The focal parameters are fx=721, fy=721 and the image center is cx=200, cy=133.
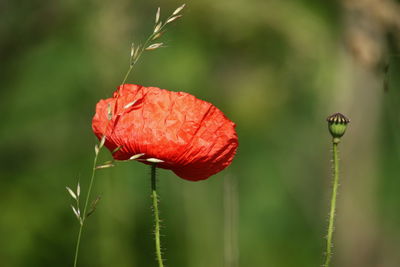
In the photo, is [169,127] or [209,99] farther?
[209,99]

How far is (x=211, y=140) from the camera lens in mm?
1164

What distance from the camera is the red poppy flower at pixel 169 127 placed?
1.14 meters

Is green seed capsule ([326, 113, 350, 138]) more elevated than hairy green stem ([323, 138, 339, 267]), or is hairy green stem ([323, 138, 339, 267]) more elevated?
green seed capsule ([326, 113, 350, 138])

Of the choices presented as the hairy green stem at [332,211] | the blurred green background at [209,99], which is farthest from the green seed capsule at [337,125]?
the blurred green background at [209,99]

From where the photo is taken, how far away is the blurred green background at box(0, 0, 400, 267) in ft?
8.79

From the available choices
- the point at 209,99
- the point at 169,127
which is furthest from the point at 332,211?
the point at 209,99

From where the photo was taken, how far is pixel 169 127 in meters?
1.14

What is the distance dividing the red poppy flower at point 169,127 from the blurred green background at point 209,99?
1100mm

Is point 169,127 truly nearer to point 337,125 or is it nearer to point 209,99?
point 337,125

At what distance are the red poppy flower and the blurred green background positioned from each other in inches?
43.3

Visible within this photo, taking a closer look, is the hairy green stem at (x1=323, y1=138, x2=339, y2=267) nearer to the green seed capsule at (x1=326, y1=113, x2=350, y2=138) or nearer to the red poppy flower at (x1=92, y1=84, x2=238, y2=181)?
the green seed capsule at (x1=326, y1=113, x2=350, y2=138)

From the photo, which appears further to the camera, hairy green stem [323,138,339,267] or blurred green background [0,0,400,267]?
blurred green background [0,0,400,267]

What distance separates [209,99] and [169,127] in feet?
7.85

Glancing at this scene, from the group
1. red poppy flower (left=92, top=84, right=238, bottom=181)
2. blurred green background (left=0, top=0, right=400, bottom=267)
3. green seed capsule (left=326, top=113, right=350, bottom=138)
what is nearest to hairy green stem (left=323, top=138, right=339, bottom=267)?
green seed capsule (left=326, top=113, right=350, bottom=138)
